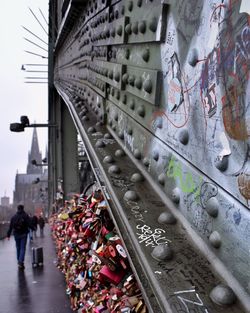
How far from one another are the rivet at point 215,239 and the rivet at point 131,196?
0.62 meters

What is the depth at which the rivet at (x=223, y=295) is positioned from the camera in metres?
1.40

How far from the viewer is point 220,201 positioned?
4.93 ft

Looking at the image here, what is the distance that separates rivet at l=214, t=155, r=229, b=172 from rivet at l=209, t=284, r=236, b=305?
0.37 meters

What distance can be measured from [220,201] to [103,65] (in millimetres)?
2000

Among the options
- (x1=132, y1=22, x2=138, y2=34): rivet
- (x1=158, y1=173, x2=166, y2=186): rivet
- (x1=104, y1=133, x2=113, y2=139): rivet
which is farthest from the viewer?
(x1=104, y1=133, x2=113, y2=139): rivet

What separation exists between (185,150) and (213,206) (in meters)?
0.33

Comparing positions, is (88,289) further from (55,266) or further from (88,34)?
(55,266)

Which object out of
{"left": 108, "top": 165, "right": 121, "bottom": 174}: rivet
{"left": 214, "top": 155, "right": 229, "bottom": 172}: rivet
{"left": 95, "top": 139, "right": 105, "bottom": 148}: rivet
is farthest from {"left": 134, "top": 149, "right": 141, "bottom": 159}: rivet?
{"left": 214, "top": 155, "right": 229, "bottom": 172}: rivet

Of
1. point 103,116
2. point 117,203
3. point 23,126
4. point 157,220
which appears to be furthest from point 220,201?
point 23,126

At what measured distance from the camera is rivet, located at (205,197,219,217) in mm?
1522

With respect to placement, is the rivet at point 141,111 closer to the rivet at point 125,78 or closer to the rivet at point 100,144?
the rivet at point 125,78

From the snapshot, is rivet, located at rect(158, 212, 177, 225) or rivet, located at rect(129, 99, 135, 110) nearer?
rivet, located at rect(158, 212, 177, 225)

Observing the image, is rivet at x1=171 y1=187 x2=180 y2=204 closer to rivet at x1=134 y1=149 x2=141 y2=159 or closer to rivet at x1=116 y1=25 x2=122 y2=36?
rivet at x1=134 y1=149 x2=141 y2=159

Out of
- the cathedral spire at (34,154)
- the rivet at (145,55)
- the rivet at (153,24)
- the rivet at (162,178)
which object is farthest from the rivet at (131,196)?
the cathedral spire at (34,154)
